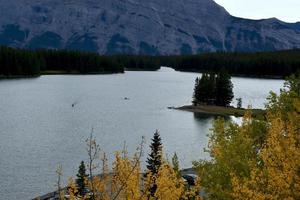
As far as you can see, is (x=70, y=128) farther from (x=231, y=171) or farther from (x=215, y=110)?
(x=231, y=171)

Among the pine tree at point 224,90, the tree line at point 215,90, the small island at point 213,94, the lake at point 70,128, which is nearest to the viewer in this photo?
the lake at point 70,128

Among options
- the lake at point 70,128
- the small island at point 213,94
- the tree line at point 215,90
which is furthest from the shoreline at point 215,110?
the lake at point 70,128

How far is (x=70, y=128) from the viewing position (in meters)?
108

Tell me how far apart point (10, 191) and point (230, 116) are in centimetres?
8888

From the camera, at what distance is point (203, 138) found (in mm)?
104812

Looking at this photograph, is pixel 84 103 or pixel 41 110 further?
pixel 84 103

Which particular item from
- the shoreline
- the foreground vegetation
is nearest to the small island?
the shoreline

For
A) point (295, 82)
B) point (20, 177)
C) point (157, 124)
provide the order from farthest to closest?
point (157, 124)
point (20, 177)
point (295, 82)

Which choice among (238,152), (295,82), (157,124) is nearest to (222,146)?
(238,152)

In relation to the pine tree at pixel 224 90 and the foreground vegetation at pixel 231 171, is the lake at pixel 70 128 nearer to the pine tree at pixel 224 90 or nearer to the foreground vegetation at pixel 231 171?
the pine tree at pixel 224 90

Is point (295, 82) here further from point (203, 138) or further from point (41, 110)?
point (41, 110)

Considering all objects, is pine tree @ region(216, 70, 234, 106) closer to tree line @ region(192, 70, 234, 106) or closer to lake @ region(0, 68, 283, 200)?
tree line @ region(192, 70, 234, 106)

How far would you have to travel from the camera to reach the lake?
67812 mm

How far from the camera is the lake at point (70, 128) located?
222 ft
